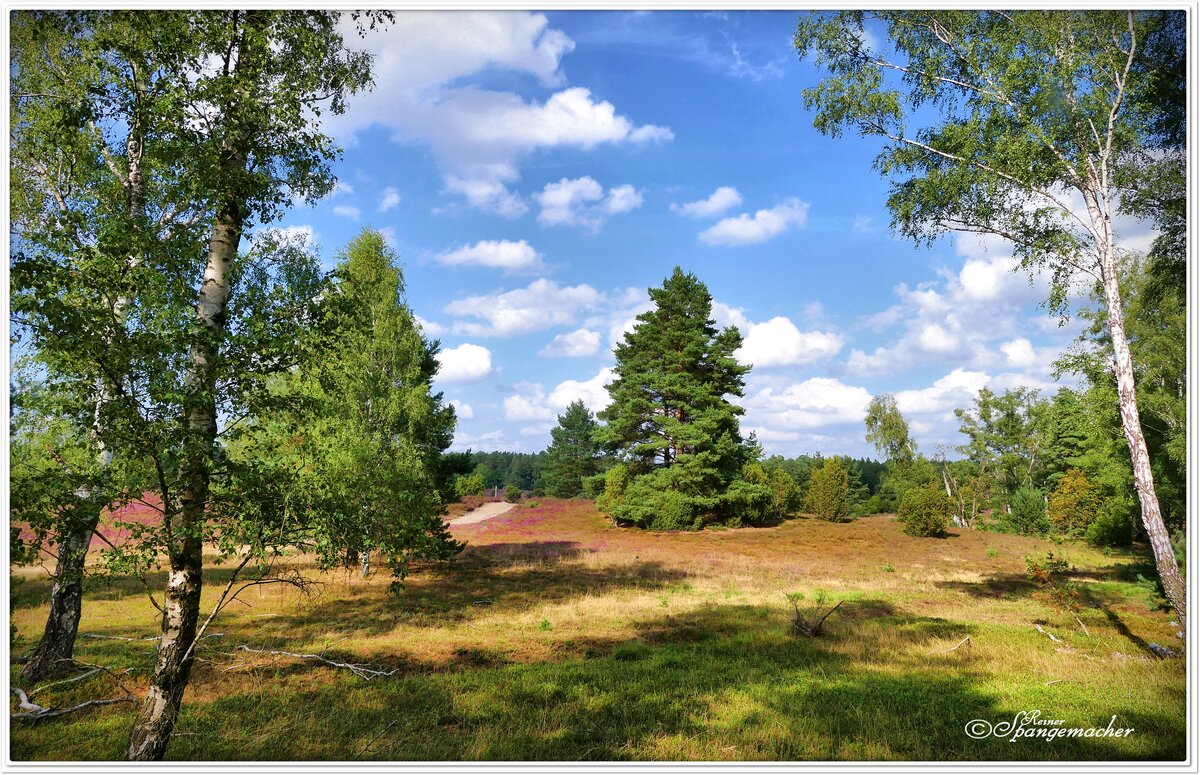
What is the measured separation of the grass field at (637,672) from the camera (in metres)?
6.67

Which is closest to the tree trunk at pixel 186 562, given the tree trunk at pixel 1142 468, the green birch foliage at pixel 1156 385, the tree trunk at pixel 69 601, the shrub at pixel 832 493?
the tree trunk at pixel 69 601

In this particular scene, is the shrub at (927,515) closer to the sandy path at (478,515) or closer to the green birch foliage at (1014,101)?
the green birch foliage at (1014,101)

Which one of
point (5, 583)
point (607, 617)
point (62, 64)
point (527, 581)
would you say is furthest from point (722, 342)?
point (5, 583)

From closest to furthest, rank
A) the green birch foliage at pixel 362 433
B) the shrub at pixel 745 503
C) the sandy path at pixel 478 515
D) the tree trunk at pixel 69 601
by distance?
1. the green birch foliage at pixel 362 433
2. the tree trunk at pixel 69 601
3. the shrub at pixel 745 503
4. the sandy path at pixel 478 515

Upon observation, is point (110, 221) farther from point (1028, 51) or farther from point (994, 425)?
point (994, 425)

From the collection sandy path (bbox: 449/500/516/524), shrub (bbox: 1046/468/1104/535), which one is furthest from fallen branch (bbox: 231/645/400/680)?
shrub (bbox: 1046/468/1104/535)

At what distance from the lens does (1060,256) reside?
11.3 meters

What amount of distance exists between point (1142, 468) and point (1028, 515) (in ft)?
111

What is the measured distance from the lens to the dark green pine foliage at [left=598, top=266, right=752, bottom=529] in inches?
1406

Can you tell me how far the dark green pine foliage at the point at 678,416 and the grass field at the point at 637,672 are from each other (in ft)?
50.7

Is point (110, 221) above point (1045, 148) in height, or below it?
below

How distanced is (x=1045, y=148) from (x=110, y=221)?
597 inches
